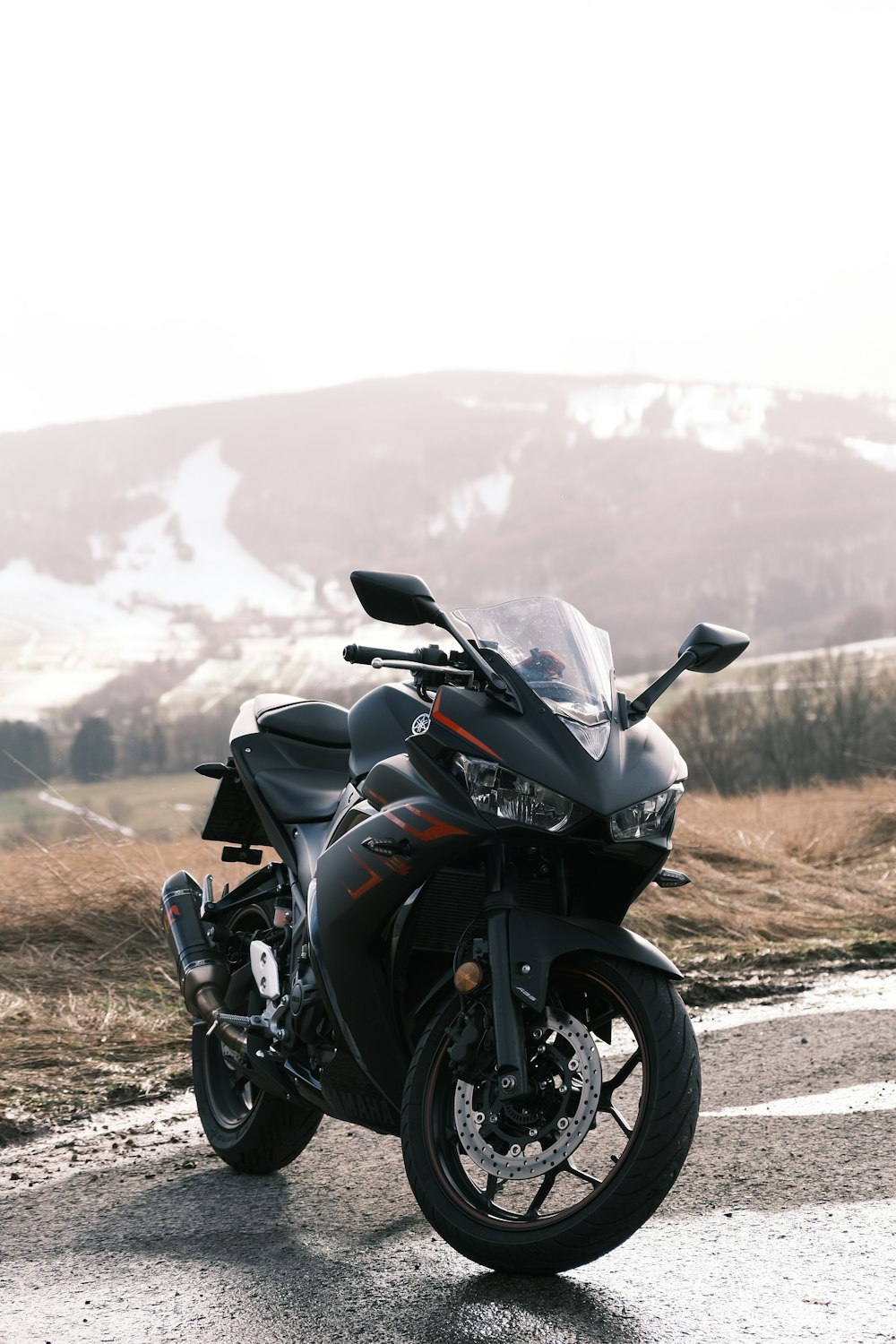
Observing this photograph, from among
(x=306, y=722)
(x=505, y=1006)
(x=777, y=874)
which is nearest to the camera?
(x=505, y=1006)

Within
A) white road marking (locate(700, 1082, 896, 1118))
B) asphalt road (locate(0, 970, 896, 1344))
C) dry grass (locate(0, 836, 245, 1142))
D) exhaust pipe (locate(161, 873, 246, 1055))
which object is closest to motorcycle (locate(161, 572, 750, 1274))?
asphalt road (locate(0, 970, 896, 1344))

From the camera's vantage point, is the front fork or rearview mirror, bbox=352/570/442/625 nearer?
the front fork

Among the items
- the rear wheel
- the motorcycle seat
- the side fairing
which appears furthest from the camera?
the motorcycle seat

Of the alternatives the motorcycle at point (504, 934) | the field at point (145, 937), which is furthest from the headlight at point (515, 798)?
the field at point (145, 937)

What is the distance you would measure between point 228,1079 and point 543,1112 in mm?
1998

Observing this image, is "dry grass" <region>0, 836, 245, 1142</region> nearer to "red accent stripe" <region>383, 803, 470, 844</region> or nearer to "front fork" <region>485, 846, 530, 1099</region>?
"red accent stripe" <region>383, 803, 470, 844</region>

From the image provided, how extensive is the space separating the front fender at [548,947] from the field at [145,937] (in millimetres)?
2831

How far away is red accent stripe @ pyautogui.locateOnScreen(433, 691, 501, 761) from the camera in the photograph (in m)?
3.36

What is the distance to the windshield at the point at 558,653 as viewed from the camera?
11.3 feet

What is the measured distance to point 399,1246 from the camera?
3.79 meters

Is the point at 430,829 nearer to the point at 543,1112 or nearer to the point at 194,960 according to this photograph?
the point at 543,1112

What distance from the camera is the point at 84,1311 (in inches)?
137

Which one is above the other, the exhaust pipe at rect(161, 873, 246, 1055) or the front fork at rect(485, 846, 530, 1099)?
the front fork at rect(485, 846, 530, 1099)

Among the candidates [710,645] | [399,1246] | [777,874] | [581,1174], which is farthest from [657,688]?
[777,874]
